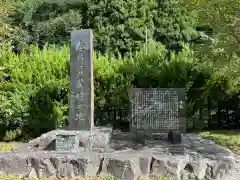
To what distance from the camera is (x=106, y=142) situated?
7.75 metres

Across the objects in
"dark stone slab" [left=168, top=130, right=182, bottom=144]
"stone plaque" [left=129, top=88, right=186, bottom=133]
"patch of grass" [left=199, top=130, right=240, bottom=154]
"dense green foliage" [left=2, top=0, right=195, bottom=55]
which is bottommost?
"patch of grass" [left=199, top=130, right=240, bottom=154]

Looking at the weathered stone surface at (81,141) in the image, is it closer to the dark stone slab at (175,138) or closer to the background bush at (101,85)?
the dark stone slab at (175,138)

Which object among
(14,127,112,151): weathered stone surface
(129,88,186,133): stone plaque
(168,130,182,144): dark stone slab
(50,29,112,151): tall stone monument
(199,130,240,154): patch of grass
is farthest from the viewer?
(129,88,186,133): stone plaque

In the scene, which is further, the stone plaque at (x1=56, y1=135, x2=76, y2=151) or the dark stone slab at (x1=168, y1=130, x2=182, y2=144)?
the dark stone slab at (x1=168, y1=130, x2=182, y2=144)

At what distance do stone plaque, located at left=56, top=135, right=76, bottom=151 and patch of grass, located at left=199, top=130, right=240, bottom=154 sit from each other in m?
3.98

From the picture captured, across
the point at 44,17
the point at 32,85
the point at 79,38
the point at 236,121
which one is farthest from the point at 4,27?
the point at 44,17

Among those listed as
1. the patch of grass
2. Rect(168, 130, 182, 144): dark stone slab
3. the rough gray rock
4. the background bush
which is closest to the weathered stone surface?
the rough gray rock

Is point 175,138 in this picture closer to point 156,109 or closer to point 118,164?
point 156,109

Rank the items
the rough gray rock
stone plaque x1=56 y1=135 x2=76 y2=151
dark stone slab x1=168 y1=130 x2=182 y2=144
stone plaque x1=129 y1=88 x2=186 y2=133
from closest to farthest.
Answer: the rough gray rock, stone plaque x1=56 y1=135 x2=76 y2=151, dark stone slab x1=168 y1=130 x2=182 y2=144, stone plaque x1=129 y1=88 x2=186 y2=133

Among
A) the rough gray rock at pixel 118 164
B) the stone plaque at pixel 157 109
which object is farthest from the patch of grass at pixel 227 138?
the rough gray rock at pixel 118 164

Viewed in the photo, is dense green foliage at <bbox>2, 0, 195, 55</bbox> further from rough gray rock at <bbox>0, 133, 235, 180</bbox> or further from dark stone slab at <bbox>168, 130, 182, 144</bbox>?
rough gray rock at <bbox>0, 133, 235, 180</bbox>

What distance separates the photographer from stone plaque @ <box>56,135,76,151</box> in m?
7.25

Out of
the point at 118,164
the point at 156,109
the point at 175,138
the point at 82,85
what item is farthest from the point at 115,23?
the point at 118,164

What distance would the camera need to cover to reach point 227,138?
10.5 m
